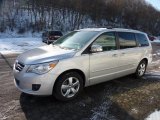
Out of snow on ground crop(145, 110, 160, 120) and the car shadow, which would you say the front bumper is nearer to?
the car shadow

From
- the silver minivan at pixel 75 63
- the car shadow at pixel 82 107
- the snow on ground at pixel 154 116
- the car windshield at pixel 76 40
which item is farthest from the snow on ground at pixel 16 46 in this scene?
the snow on ground at pixel 154 116

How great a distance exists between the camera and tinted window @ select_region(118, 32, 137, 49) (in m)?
6.76

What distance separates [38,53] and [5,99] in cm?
132

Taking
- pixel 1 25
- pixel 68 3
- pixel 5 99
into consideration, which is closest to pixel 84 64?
pixel 5 99

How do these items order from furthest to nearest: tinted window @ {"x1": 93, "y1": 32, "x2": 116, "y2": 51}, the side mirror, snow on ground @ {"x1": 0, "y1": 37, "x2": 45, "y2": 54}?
snow on ground @ {"x1": 0, "y1": 37, "x2": 45, "y2": 54} → tinted window @ {"x1": 93, "y1": 32, "x2": 116, "y2": 51} → the side mirror

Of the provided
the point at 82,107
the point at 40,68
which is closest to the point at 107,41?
the point at 82,107

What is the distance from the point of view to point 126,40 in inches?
276

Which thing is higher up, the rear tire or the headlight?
the headlight

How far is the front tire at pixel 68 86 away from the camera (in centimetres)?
516

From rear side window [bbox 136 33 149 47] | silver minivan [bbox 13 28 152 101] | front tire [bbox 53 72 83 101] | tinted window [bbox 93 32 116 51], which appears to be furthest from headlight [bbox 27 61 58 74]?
rear side window [bbox 136 33 149 47]

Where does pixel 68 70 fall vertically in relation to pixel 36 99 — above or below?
above

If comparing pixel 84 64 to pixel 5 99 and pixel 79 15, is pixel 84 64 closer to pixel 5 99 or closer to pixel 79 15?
pixel 5 99

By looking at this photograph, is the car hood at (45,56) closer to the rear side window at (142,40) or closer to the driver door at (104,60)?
the driver door at (104,60)

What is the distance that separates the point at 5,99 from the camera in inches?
214
